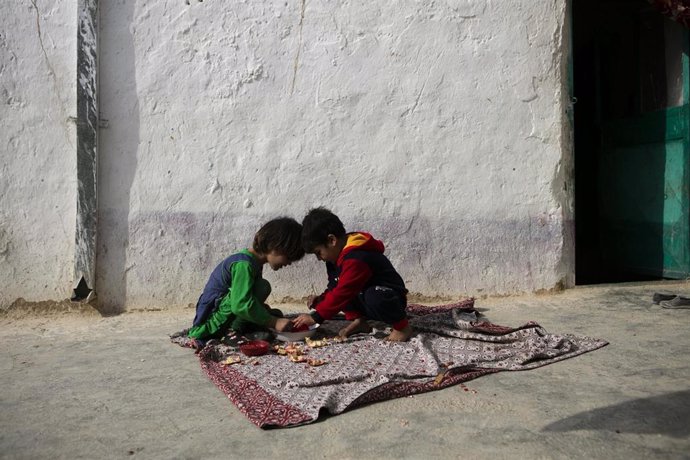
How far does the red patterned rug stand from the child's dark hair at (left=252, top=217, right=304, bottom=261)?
1.78 ft

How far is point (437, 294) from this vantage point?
4.64m

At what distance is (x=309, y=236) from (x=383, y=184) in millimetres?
1304

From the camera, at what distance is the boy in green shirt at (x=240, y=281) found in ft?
11.1

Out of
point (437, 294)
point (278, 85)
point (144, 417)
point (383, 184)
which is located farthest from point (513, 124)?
point (144, 417)

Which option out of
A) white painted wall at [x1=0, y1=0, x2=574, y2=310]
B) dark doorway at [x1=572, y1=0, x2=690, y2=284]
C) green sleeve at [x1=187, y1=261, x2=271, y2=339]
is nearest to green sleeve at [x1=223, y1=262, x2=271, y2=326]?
green sleeve at [x1=187, y1=261, x2=271, y2=339]

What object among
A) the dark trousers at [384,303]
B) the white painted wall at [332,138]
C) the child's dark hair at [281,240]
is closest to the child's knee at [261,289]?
the child's dark hair at [281,240]

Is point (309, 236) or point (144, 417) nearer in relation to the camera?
point (144, 417)

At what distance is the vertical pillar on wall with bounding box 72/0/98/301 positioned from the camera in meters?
4.16

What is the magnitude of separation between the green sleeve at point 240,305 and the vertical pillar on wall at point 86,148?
4.02ft

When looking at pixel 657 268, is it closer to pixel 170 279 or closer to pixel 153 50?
pixel 170 279

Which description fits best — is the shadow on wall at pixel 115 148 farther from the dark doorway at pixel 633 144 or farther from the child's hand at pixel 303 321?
the dark doorway at pixel 633 144

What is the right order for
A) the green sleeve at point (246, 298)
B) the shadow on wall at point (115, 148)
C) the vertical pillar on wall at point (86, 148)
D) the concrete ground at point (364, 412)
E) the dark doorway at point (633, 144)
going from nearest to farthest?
the concrete ground at point (364, 412), the green sleeve at point (246, 298), the vertical pillar on wall at point (86, 148), the shadow on wall at point (115, 148), the dark doorway at point (633, 144)

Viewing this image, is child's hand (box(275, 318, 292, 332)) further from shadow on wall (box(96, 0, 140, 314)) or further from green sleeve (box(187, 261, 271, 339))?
shadow on wall (box(96, 0, 140, 314))

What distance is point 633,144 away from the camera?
5.59 metres
